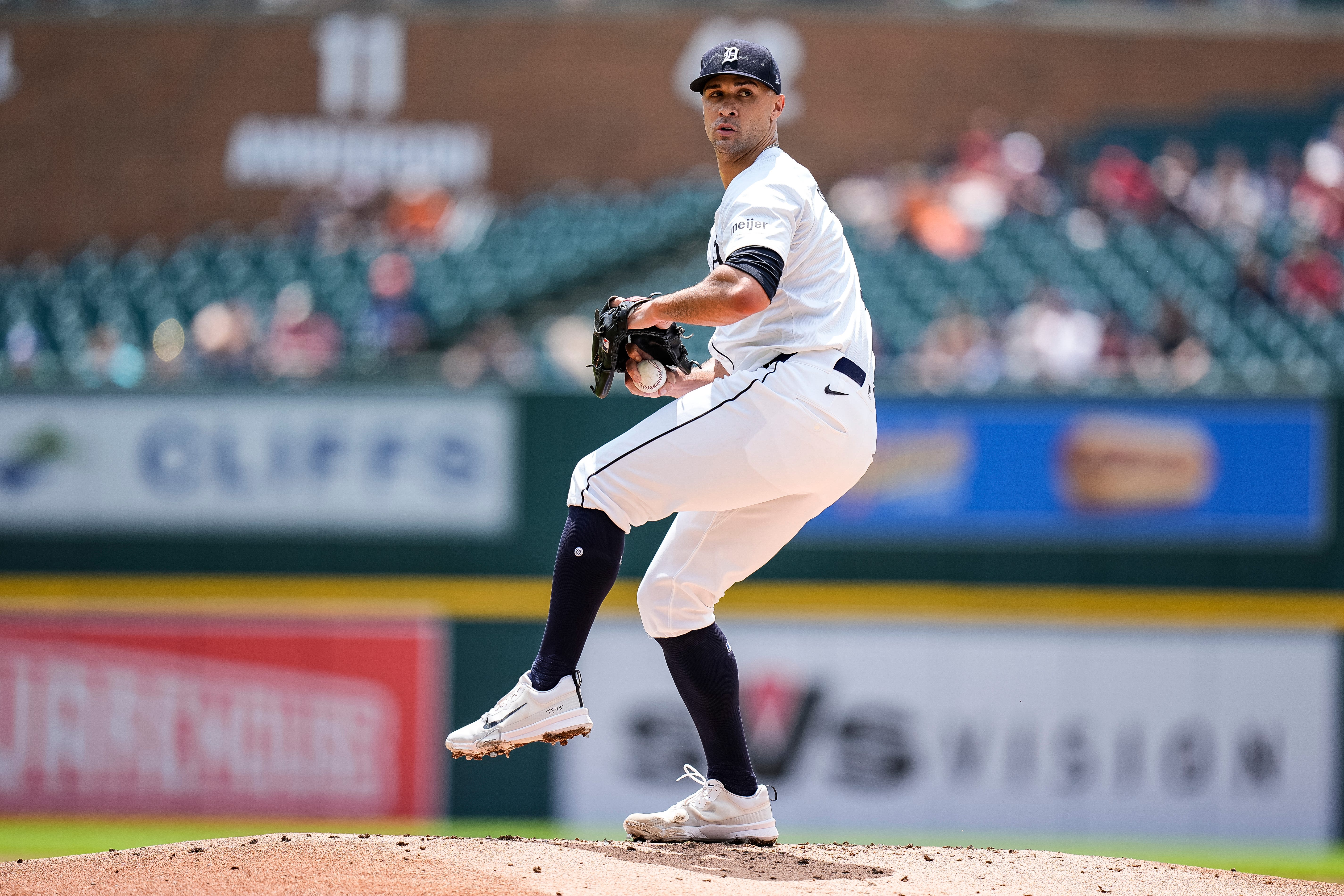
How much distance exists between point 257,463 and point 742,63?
473cm

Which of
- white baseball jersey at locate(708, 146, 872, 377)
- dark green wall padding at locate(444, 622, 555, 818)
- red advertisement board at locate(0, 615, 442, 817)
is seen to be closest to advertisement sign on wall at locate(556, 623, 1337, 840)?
dark green wall padding at locate(444, 622, 555, 818)

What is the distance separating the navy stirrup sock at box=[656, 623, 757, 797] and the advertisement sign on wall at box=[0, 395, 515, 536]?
3.65 metres

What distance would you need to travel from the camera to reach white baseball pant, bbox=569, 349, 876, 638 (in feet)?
11.1

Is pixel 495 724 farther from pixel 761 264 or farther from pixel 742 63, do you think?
pixel 742 63

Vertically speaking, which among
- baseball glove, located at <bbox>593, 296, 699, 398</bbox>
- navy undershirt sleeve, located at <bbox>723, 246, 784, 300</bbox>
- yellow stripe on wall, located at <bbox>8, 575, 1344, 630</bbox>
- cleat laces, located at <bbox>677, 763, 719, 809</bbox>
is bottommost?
cleat laces, located at <bbox>677, 763, 719, 809</bbox>

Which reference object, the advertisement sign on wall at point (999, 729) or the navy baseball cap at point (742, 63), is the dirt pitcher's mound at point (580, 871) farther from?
the advertisement sign on wall at point (999, 729)

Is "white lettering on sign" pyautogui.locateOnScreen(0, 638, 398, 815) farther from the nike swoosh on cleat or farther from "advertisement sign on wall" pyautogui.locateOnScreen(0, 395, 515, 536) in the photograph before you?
the nike swoosh on cleat

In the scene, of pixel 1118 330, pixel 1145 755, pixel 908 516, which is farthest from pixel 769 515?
pixel 1118 330

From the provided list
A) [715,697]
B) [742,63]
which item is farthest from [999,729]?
[742,63]

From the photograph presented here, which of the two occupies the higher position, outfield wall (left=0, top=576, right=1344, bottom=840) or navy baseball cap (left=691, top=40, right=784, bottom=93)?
navy baseball cap (left=691, top=40, right=784, bottom=93)

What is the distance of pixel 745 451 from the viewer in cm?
338

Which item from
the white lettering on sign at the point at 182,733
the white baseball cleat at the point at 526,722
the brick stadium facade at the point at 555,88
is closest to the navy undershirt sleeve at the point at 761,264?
the white baseball cleat at the point at 526,722

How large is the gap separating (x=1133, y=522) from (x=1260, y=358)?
2.65 m

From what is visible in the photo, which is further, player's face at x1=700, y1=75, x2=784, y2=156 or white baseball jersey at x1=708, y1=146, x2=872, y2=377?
player's face at x1=700, y1=75, x2=784, y2=156
